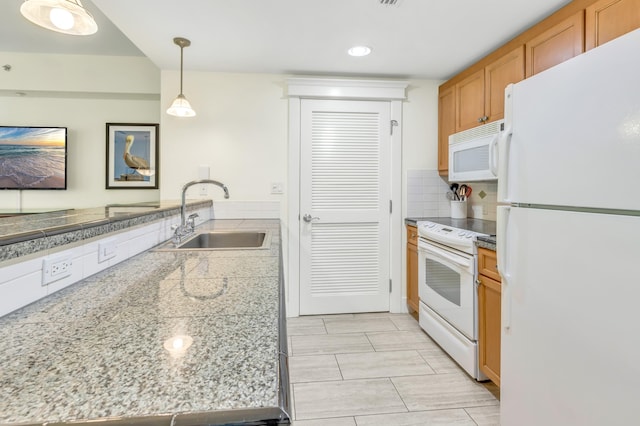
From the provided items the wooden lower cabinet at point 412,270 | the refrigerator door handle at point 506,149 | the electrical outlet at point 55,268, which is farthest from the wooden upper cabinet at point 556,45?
the electrical outlet at point 55,268

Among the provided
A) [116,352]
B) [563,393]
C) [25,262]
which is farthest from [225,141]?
[563,393]

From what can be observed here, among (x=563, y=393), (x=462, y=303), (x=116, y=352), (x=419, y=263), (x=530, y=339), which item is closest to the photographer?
(x=116, y=352)

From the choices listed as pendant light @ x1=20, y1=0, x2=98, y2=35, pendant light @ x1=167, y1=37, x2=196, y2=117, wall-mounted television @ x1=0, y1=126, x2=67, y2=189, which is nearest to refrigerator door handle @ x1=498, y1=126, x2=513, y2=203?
pendant light @ x1=20, y1=0, x2=98, y2=35

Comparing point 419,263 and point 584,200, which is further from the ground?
point 584,200

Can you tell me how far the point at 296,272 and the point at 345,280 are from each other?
1.53 ft

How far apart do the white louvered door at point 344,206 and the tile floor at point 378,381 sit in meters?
0.37

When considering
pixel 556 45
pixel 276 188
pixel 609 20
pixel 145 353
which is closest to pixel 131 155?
pixel 276 188

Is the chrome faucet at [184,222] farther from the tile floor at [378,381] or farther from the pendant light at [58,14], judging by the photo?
the tile floor at [378,381]

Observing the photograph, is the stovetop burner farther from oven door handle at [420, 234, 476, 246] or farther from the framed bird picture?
the framed bird picture

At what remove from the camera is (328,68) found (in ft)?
9.19

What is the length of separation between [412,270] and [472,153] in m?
1.13

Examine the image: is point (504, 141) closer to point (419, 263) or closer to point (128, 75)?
point (419, 263)

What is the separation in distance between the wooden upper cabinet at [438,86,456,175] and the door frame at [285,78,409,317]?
1.21 feet

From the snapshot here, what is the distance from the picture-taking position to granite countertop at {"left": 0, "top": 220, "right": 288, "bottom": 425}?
1.41 feet
